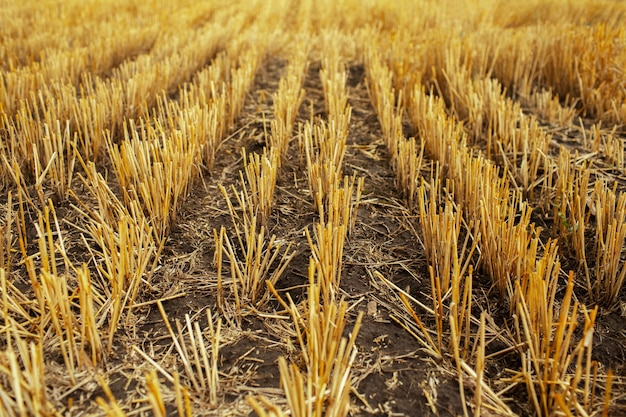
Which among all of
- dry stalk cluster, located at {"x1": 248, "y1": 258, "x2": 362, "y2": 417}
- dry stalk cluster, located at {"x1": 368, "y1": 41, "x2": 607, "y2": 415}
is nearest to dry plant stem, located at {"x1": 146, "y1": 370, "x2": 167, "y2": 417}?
dry stalk cluster, located at {"x1": 248, "y1": 258, "x2": 362, "y2": 417}

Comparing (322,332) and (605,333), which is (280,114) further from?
(605,333)

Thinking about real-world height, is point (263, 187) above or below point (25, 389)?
above

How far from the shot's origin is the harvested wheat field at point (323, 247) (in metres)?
1.33

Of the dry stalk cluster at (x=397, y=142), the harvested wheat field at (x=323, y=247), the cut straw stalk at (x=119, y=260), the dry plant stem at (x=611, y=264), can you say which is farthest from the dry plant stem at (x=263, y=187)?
the dry plant stem at (x=611, y=264)

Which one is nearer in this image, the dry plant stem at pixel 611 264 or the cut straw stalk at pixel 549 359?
the cut straw stalk at pixel 549 359

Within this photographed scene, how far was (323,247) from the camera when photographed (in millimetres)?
1578

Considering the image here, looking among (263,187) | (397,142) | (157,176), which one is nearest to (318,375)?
(263,187)

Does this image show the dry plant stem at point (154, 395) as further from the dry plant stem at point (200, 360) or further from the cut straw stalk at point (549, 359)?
the cut straw stalk at point (549, 359)

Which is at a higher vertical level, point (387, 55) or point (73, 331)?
point (387, 55)

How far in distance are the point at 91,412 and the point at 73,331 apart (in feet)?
0.86

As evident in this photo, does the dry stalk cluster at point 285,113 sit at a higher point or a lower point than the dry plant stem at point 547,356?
higher

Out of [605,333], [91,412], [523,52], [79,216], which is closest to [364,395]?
[91,412]

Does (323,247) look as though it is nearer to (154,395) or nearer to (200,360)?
(200,360)

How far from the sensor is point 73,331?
1.43 meters
